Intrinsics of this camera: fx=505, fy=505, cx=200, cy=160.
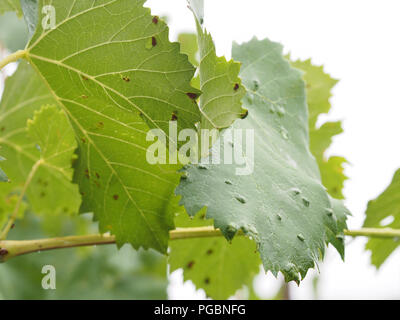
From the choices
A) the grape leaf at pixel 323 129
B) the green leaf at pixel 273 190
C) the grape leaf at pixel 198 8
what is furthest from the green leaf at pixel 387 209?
the grape leaf at pixel 198 8

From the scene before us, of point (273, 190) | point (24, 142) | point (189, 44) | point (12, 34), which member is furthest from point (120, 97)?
point (12, 34)

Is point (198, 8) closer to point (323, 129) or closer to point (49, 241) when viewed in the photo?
point (49, 241)

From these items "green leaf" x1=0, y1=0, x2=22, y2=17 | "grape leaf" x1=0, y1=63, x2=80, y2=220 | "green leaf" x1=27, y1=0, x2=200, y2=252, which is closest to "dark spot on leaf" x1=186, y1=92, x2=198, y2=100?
"green leaf" x1=27, y1=0, x2=200, y2=252

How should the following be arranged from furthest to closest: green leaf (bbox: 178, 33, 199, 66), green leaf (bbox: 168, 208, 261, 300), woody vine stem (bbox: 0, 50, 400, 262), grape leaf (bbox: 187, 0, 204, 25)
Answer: green leaf (bbox: 178, 33, 199, 66)
green leaf (bbox: 168, 208, 261, 300)
woody vine stem (bbox: 0, 50, 400, 262)
grape leaf (bbox: 187, 0, 204, 25)

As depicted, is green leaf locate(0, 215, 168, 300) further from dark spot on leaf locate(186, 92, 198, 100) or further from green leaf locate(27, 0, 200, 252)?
dark spot on leaf locate(186, 92, 198, 100)

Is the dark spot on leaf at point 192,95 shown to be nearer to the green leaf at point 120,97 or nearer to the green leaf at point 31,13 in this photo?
the green leaf at point 120,97
